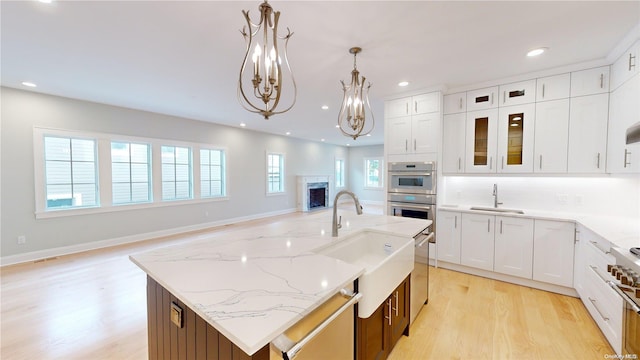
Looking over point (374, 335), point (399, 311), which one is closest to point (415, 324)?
point (399, 311)

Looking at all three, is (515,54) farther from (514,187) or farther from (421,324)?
(421,324)

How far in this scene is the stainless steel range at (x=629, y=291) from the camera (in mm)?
1332

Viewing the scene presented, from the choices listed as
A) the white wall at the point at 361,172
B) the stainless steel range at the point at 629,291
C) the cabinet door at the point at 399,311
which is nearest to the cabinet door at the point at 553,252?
the stainless steel range at the point at 629,291

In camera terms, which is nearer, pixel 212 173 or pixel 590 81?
pixel 590 81

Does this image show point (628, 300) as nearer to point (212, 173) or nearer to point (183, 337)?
point (183, 337)

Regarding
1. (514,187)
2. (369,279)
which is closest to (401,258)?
(369,279)

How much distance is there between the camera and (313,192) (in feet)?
28.9

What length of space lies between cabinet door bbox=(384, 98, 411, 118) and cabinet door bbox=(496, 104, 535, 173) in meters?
1.22

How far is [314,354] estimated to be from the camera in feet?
3.22

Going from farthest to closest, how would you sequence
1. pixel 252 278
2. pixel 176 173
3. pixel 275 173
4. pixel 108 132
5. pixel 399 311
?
pixel 275 173, pixel 176 173, pixel 108 132, pixel 399 311, pixel 252 278

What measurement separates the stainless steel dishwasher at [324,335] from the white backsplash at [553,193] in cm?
294

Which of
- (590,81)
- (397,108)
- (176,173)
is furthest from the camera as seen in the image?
(176,173)

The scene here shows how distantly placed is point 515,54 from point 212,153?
6.11m

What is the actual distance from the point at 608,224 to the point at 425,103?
236cm
